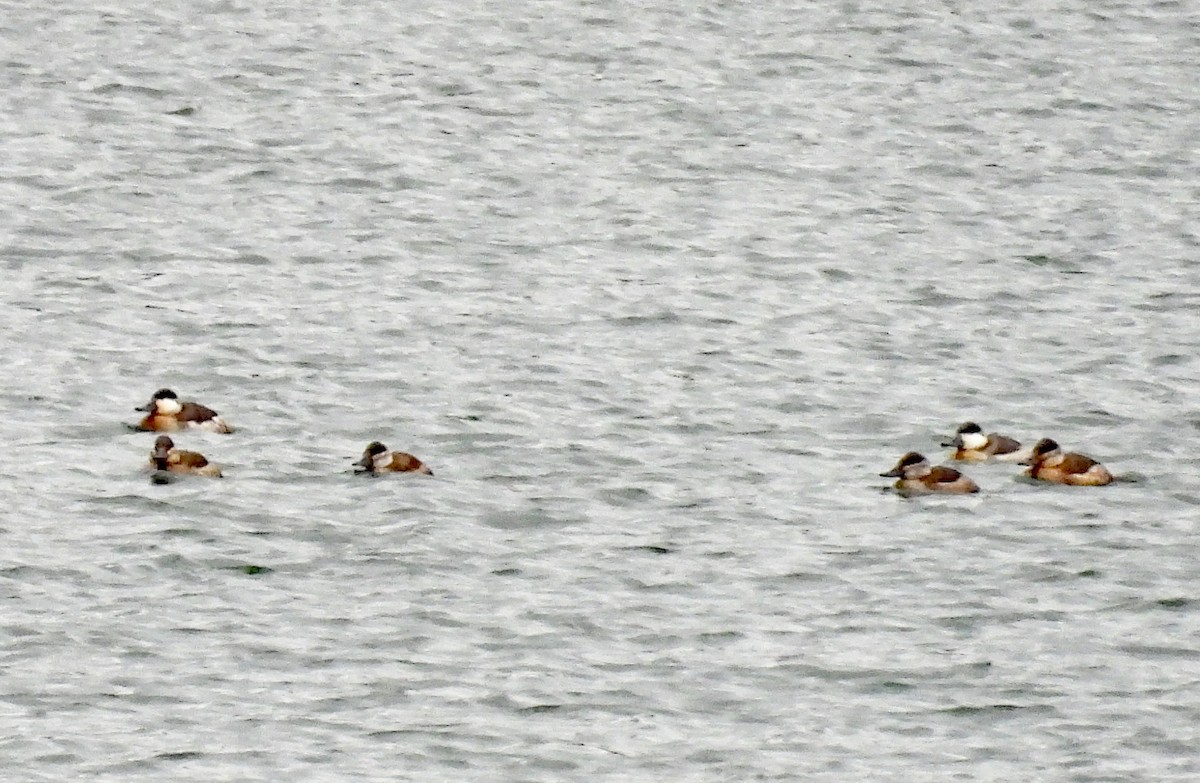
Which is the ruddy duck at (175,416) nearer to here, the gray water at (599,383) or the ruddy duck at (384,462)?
the gray water at (599,383)

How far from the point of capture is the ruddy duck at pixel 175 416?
21.4 meters

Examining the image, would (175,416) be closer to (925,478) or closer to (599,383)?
(599,383)

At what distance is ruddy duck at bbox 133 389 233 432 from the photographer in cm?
2142

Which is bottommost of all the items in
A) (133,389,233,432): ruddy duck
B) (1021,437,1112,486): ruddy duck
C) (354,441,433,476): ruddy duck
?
(1021,437,1112,486): ruddy duck

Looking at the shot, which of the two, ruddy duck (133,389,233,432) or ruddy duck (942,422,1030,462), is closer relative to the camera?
ruddy duck (133,389,233,432)

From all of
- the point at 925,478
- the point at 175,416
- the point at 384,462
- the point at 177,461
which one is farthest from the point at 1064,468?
the point at 175,416

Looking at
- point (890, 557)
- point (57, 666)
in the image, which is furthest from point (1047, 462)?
point (57, 666)

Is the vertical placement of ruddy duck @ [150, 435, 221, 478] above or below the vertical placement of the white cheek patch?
above

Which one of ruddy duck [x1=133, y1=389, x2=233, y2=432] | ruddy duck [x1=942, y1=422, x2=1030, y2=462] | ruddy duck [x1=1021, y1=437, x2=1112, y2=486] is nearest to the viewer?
ruddy duck [x1=1021, y1=437, x2=1112, y2=486]

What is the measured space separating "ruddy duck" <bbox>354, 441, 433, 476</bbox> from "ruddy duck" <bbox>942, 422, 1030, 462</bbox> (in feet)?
15.0

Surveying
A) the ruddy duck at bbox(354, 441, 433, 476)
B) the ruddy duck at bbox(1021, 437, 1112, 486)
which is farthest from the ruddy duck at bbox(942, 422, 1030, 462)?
the ruddy duck at bbox(354, 441, 433, 476)

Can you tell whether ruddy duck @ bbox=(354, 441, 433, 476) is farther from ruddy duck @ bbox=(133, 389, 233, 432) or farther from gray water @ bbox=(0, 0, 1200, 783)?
ruddy duck @ bbox=(133, 389, 233, 432)

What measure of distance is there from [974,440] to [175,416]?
261 inches

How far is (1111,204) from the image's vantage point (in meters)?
30.2
